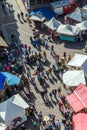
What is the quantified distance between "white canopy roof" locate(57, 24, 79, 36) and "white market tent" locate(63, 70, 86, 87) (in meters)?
7.74

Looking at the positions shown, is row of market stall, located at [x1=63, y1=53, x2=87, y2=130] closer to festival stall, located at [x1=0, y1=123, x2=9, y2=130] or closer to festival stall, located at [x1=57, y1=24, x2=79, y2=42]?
festival stall, located at [x1=57, y1=24, x2=79, y2=42]

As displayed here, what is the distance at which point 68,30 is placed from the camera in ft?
150

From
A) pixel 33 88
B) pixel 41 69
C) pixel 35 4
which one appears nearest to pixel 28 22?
pixel 35 4

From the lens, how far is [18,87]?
3884 centimetres

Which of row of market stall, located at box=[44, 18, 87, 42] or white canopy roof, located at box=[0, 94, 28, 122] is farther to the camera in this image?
row of market stall, located at box=[44, 18, 87, 42]

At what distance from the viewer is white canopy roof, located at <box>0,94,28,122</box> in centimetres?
3419

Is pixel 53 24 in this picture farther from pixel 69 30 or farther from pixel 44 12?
pixel 44 12

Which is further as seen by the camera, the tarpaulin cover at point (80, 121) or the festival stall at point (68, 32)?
the festival stall at point (68, 32)

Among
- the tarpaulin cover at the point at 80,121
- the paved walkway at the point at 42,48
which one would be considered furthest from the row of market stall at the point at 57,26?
the tarpaulin cover at the point at 80,121

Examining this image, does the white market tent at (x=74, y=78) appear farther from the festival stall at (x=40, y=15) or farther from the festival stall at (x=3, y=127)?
the festival stall at (x=40, y=15)

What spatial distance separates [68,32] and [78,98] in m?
12.2

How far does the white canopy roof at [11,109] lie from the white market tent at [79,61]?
7.89 m

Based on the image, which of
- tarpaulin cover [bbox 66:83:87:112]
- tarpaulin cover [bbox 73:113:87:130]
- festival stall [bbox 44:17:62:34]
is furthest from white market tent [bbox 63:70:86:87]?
festival stall [bbox 44:17:62:34]

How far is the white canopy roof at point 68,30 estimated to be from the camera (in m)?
45.3
